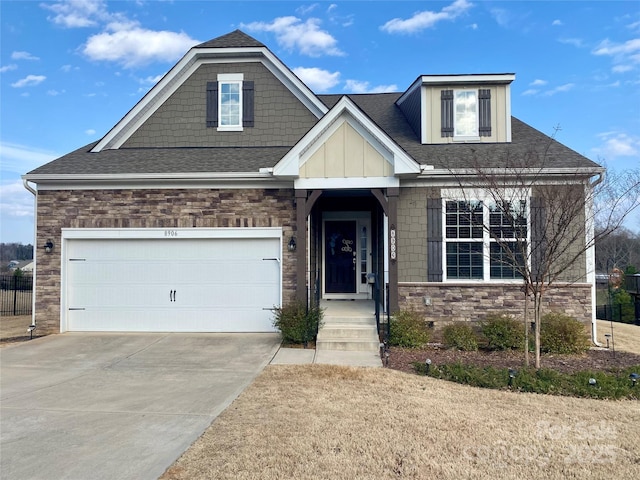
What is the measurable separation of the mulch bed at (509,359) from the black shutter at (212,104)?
7.46m

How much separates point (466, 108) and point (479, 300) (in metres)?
4.98

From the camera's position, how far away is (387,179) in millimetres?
9383

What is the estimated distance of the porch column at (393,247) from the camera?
9.38 meters

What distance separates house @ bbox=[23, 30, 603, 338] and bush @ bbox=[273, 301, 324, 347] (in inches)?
25.2

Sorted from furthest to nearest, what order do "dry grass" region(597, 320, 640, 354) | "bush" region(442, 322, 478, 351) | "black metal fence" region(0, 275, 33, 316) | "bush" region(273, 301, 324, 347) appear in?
"black metal fence" region(0, 275, 33, 316), "dry grass" region(597, 320, 640, 354), "bush" region(442, 322, 478, 351), "bush" region(273, 301, 324, 347)

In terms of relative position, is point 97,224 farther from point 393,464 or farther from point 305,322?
point 393,464

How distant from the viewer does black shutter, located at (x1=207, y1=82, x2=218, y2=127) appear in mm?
11773

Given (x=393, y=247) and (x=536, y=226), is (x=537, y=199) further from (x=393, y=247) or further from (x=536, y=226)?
(x=393, y=247)

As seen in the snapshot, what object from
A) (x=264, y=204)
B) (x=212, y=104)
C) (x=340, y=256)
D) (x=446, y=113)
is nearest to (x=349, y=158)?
(x=264, y=204)

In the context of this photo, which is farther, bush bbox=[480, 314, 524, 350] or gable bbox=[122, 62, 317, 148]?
gable bbox=[122, 62, 317, 148]

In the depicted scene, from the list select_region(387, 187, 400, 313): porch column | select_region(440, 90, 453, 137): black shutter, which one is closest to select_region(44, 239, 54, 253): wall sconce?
select_region(387, 187, 400, 313): porch column

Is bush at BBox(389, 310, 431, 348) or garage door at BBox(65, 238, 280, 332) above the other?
garage door at BBox(65, 238, 280, 332)

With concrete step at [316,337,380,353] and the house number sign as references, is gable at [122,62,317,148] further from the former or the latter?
concrete step at [316,337,380,353]

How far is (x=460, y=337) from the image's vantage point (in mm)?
9008
